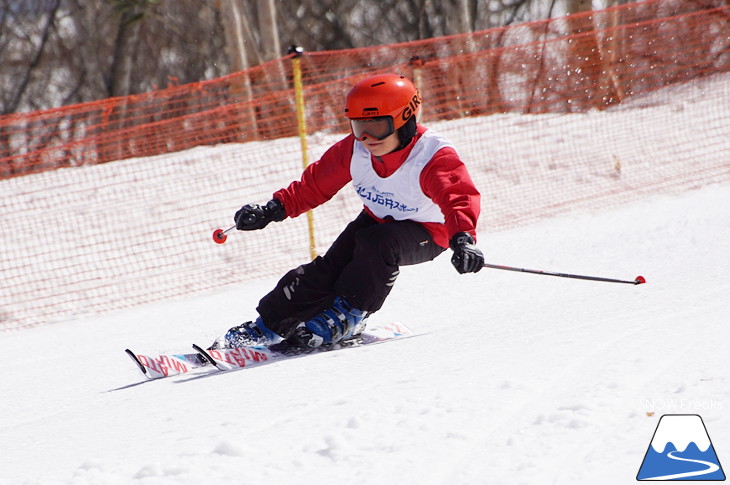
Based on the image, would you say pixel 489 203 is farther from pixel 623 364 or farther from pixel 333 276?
pixel 623 364

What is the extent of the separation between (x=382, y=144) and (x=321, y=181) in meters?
0.60

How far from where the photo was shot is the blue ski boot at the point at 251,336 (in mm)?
4363

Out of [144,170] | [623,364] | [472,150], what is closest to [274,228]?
[144,170]

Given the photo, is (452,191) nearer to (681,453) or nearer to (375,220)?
(375,220)

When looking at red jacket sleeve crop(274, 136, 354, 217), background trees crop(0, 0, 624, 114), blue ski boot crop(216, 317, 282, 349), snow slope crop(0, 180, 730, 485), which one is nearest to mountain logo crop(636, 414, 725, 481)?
snow slope crop(0, 180, 730, 485)

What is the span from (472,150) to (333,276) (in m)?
6.84

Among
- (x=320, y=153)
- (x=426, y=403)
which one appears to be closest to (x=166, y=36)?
(x=320, y=153)

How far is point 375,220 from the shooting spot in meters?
4.59

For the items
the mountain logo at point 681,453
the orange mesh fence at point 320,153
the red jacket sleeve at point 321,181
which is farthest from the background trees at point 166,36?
the mountain logo at point 681,453

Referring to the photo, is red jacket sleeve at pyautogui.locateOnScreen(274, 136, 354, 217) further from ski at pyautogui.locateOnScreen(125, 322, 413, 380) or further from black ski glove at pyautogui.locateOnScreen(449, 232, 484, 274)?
black ski glove at pyautogui.locateOnScreen(449, 232, 484, 274)

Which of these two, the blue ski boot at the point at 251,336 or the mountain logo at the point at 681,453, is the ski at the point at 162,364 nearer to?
the blue ski boot at the point at 251,336

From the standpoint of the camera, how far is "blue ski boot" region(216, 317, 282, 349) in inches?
172

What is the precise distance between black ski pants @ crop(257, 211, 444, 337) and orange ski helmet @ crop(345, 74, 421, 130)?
0.56m

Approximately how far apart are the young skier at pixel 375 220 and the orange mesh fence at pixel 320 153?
10.4 ft
